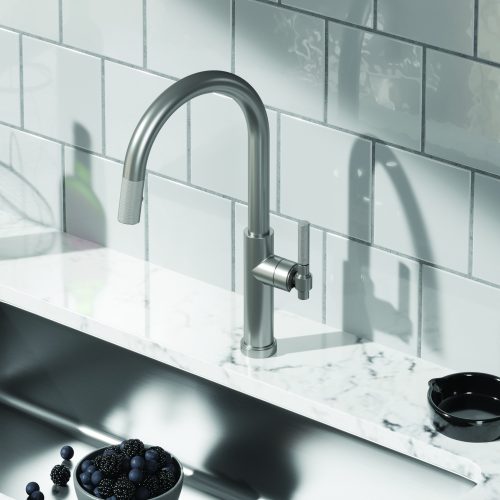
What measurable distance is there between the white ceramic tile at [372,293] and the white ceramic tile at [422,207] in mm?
32

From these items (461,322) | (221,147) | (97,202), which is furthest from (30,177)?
(461,322)

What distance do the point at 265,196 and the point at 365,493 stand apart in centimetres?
39

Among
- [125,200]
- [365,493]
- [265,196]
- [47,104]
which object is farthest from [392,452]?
[47,104]

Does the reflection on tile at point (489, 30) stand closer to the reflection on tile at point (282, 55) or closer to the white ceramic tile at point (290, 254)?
the reflection on tile at point (282, 55)

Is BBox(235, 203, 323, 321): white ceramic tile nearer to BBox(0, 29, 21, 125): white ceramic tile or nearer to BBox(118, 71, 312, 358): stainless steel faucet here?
BBox(118, 71, 312, 358): stainless steel faucet

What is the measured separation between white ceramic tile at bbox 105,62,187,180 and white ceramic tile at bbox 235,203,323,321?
12 cm

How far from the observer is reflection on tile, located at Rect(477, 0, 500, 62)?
1.52 metres

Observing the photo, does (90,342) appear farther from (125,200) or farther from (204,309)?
(125,200)

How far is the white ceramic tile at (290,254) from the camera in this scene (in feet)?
5.98

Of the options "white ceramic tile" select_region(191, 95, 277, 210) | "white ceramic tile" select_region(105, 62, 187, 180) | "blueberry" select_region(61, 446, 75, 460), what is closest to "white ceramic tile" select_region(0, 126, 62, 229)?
"white ceramic tile" select_region(105, 62, 187, 180)

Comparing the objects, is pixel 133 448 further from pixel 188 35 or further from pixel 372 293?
pixel 188 35

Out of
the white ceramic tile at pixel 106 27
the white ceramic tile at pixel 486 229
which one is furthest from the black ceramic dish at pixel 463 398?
the white ceramic tile at pixel 106 27

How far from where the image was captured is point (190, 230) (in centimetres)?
195

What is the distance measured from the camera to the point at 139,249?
204 cm
